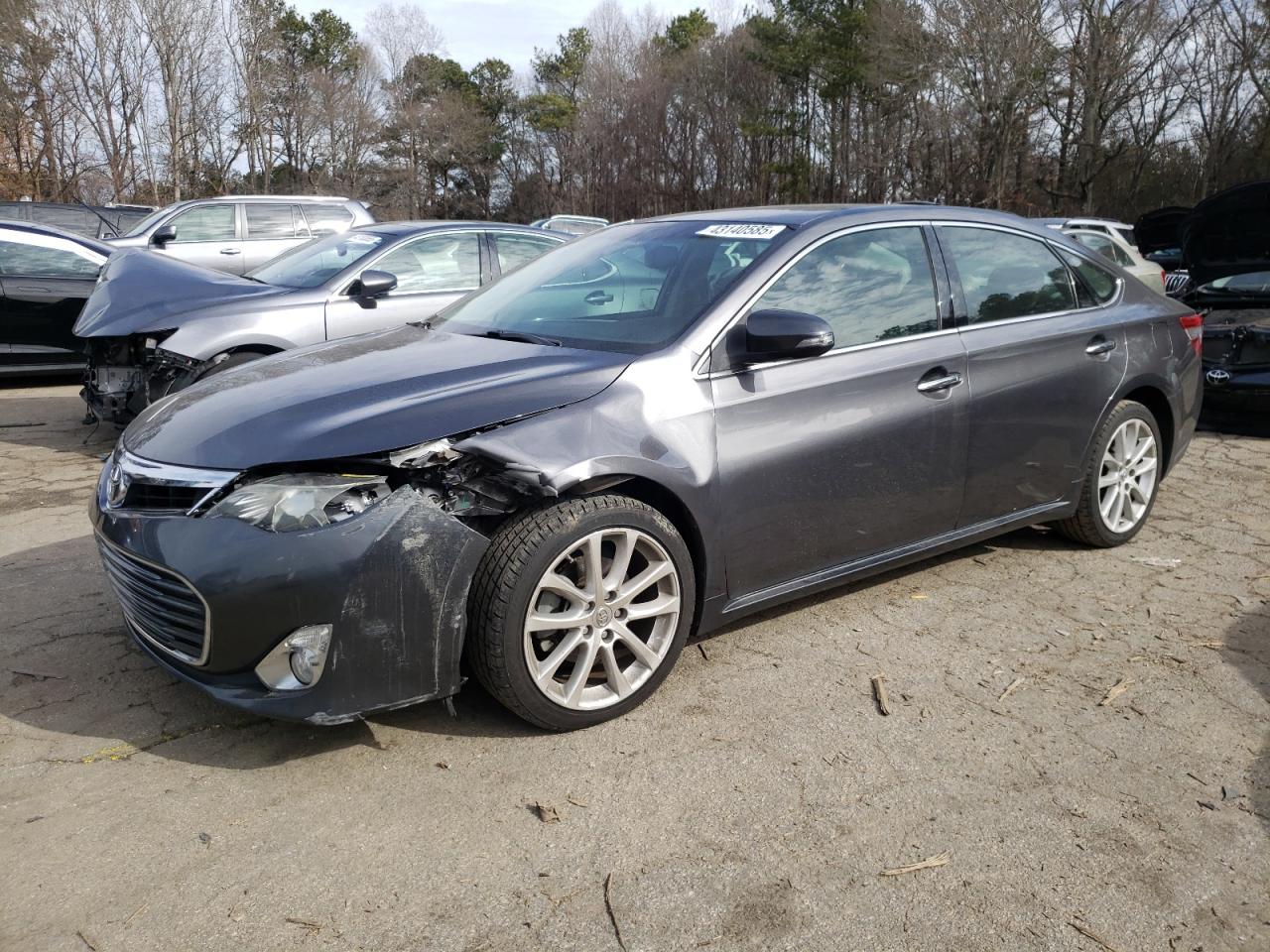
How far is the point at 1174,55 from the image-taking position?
32.8 metres

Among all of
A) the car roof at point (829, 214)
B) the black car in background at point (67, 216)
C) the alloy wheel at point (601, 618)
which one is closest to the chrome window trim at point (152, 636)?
the alloy wheel at point (601, 618)

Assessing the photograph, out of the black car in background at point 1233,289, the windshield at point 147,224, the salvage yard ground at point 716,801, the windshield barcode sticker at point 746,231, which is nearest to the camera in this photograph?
the salvage yard ground at point 716,801

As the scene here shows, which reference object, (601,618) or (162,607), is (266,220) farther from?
(601,618)

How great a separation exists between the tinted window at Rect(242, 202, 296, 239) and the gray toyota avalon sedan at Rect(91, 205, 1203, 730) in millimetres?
8562

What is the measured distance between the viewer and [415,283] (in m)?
6.83

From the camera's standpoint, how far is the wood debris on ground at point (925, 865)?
230cm

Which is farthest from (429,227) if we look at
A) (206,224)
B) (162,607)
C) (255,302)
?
(206,224)

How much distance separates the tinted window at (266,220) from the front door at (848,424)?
31.9 ft

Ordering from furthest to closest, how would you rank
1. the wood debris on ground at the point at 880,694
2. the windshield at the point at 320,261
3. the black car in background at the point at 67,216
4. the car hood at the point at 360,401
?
the black car in background at the point at 67,216
the windshield at the point at 320,261
the wood debris on ground at the point at 880,694
the car hood at the point at 360,401

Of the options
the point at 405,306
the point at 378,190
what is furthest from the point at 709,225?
the point at 378,190

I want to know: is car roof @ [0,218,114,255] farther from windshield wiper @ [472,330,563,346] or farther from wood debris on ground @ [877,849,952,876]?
wood debris on ground @ [877,849,952,876]

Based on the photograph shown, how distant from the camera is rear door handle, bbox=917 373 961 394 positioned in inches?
143

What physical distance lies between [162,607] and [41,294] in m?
7.40

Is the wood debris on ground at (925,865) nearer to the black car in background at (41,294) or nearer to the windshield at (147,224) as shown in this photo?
the black car in background at (41,294)
